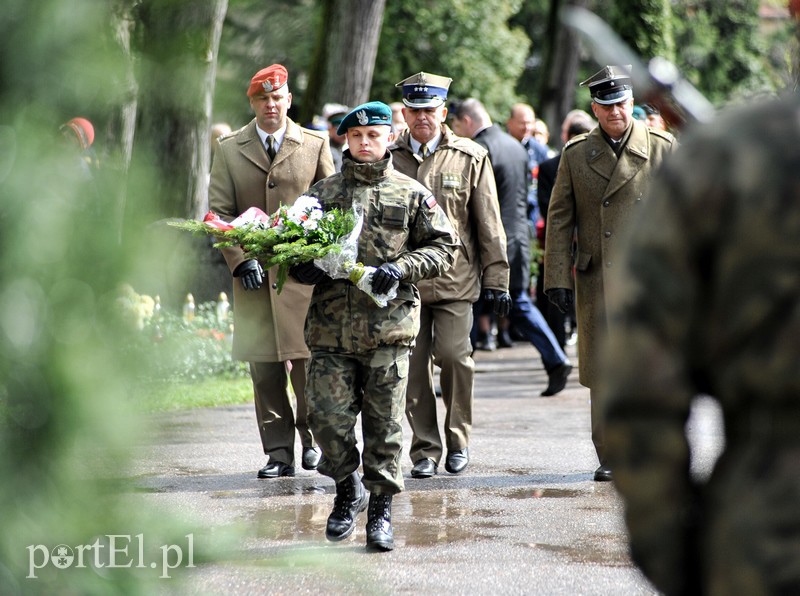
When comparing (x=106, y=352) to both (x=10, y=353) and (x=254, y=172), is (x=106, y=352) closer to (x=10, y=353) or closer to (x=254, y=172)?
(x=10, y=353)

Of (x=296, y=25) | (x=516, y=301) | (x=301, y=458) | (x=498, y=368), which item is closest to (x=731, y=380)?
(x=296, y=25)

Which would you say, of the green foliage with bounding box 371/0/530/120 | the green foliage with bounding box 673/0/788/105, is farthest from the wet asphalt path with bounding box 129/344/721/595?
the green foliage with bounding box 673/0/788/105

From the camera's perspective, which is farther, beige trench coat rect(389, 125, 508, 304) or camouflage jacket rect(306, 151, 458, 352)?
beige trench coat rect(389, 125, 508, 304)

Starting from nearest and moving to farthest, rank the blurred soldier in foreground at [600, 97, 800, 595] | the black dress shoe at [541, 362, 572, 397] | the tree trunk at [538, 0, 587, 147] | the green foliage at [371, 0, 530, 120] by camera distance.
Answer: the blurred soldier in foreground at [600, 97, 800, 595], the black dress shoe at [541, 362, 572, 397], the green foliage at [371, 0, 530, 120], the tree trunk at [538, 0, 587, 147]

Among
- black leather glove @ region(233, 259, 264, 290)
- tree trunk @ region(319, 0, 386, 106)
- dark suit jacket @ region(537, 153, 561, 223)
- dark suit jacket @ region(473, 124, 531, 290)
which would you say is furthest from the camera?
tree trunk @ region(319, 0, 386, 106)

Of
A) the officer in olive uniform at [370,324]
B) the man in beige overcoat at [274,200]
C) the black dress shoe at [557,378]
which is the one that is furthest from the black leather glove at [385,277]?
the black dress shoe at [557,378]

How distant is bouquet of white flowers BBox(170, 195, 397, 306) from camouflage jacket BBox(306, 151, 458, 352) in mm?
91

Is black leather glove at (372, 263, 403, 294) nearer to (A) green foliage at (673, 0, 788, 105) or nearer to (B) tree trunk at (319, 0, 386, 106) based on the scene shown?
(B) tree trunk at (319, 0, 386, 106)

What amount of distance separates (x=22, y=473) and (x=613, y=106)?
267 inches

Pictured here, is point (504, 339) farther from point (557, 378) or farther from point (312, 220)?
point (312, 220)

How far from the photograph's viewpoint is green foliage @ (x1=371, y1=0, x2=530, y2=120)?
30.2 m

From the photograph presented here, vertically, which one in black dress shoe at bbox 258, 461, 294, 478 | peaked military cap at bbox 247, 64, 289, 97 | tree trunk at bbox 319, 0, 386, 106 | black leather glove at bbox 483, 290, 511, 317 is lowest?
black dress shoe at bbox 258, 461, 294, 478

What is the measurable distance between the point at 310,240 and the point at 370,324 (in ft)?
1.56

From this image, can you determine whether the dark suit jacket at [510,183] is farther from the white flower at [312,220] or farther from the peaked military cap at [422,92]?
the white flower at [312,220]
